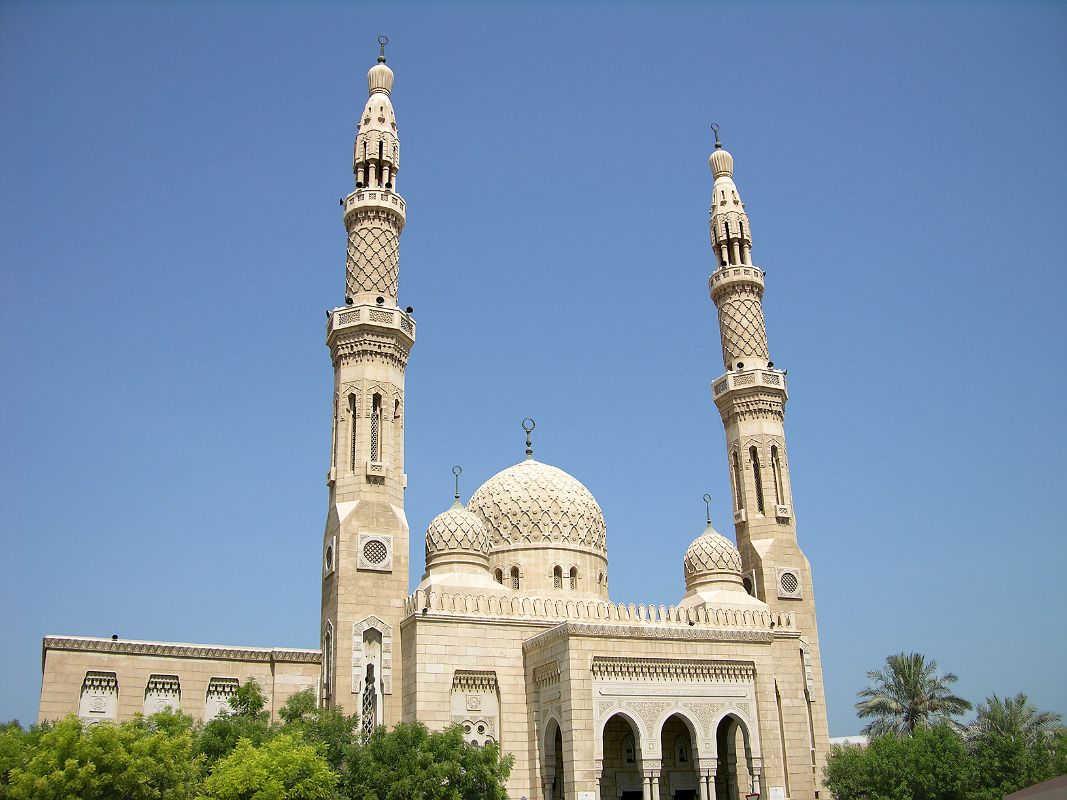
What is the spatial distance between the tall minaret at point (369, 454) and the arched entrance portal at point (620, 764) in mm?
5766

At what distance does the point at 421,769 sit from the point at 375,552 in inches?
271

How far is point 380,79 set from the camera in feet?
107

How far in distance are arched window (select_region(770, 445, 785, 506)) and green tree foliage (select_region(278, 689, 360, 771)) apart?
578 inches

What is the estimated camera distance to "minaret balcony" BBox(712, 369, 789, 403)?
3238cm

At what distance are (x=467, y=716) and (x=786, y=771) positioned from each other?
8740 mm

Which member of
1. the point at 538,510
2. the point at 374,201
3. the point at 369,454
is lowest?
the point at 538,510

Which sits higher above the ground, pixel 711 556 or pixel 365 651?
pixel 711 556

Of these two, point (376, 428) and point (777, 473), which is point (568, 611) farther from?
point (777, 473)

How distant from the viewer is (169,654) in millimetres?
26672

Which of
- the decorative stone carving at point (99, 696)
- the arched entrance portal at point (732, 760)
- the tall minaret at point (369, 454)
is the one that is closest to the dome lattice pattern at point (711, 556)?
the arched entrance portal at point (732, 760)

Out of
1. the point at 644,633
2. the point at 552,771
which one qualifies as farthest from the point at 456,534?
the point at 552,771

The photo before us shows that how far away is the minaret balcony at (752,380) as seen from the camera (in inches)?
1275

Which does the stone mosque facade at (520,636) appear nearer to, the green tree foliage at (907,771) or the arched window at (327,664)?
the arched window at (327,664)

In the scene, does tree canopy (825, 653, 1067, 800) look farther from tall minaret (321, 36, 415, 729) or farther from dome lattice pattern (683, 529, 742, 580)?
tall minaret (321, 36, 415, 729)
